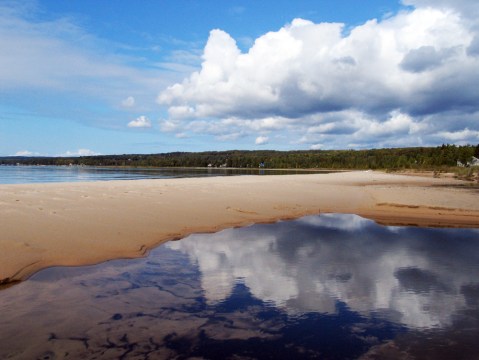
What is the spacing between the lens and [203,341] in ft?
20.2

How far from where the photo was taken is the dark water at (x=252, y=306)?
5.98m

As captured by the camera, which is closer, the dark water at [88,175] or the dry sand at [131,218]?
the dry sand at [131,218]

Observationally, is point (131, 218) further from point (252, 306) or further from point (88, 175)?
point (88, 175)

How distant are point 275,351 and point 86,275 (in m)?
5.77

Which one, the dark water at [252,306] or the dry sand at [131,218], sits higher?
the dry sand at [131,218]

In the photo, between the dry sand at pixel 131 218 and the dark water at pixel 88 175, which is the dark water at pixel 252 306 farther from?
the dark water at pixel 88 175

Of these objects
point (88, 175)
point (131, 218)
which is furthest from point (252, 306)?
point (88, 175)

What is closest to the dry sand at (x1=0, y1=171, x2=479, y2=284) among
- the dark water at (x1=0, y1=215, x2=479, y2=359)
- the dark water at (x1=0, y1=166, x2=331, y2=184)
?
the dark water at (x1=0, y1=215, x2=479, y2=359)

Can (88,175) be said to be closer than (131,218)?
No

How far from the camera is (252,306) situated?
777 cm

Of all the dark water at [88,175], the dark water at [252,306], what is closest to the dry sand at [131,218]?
the dark water at [252,306]

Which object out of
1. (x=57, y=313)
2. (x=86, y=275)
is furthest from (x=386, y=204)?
(x=57, y=313)

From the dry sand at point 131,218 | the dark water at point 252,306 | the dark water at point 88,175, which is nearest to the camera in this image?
the dark water at point 252,306

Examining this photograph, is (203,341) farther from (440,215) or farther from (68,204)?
(440,215)
